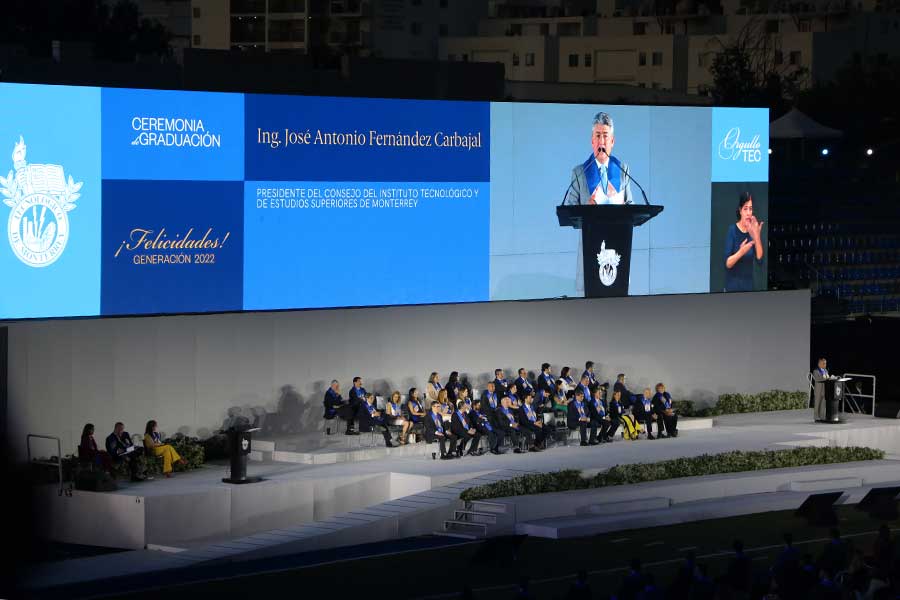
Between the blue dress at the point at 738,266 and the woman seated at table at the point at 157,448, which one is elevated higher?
the blue dress at the point at 738,266

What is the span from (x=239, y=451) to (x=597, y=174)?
1062 centimetres

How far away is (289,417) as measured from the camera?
27969 mm

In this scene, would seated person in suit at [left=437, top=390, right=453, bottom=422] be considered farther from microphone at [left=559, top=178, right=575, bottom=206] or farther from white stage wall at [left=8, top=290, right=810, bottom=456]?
microphone at [left=559, top=178, right=575, bottom=206]

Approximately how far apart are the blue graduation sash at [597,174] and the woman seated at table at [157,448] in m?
10.3

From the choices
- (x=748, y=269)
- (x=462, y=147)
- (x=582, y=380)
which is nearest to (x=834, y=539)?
(x=582, y=380)

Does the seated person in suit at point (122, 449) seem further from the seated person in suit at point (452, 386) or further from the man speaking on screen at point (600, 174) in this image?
the man speaking on screen at point (600, 174)

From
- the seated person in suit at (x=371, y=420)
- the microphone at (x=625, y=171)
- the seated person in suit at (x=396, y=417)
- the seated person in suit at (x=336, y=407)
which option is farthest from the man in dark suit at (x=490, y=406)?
the microphone at (x=625, y=171)

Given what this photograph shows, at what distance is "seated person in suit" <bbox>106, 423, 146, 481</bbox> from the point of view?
79.5ft

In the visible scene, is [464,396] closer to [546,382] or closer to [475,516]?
[546,382]

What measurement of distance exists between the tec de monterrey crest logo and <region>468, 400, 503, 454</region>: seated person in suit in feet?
22.8

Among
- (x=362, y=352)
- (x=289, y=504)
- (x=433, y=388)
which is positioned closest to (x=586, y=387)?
(x=433, y=388)

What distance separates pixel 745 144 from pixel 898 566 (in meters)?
17.4

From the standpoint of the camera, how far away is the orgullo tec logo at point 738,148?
33.4m

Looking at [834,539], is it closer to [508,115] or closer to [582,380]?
[582,380]
